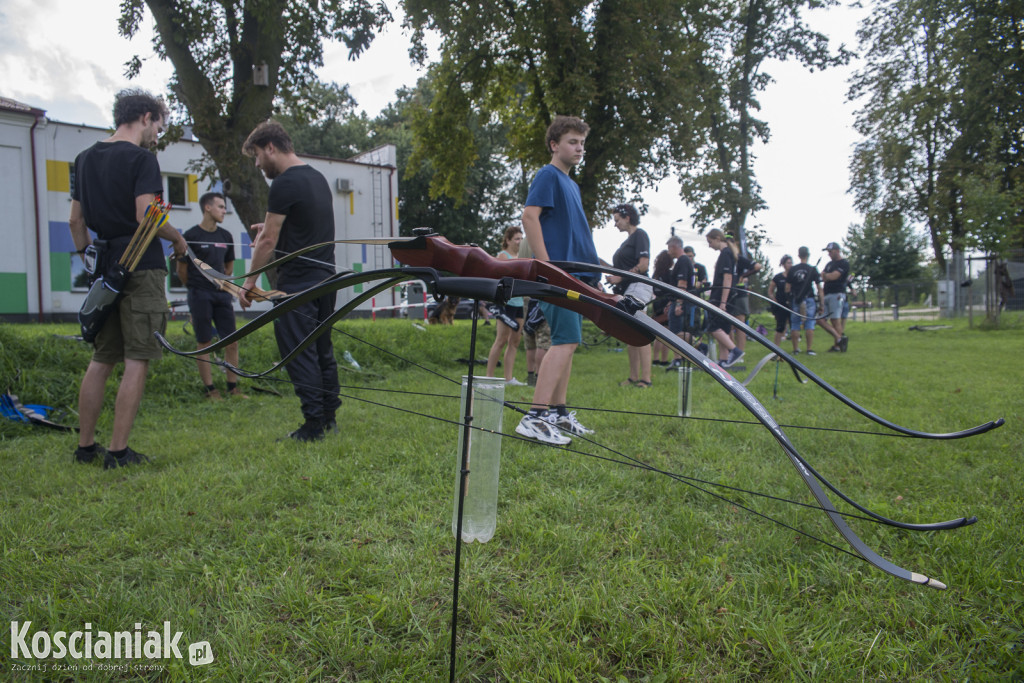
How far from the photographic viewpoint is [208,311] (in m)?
5.49

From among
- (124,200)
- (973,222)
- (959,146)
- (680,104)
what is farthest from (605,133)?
(959,146)

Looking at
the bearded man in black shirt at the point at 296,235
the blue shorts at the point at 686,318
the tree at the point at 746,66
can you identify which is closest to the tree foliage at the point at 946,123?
the tree at the point at 746,66

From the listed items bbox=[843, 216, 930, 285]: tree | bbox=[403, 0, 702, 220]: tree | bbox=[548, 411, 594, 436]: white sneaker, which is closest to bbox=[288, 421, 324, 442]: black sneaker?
bbox=[548, 411, 594, 436]: white sneaker

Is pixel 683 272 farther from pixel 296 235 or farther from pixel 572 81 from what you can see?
pixel 572 81

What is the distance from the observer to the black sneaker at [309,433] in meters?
3.80

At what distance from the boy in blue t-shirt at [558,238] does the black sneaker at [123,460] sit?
2.13m

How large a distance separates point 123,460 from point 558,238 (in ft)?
9.03

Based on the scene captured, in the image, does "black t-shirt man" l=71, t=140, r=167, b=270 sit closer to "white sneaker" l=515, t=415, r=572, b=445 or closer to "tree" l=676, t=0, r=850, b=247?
"white sneaker" l=515, t=415, r=572, b=445

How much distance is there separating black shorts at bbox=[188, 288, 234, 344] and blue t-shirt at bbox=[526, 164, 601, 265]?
337 cm

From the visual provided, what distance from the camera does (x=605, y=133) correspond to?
41.8ft

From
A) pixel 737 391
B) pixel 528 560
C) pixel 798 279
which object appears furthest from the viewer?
pixel 798 279

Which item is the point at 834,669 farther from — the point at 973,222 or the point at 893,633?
the point at 973,222

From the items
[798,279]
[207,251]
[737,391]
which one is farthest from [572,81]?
[737,391]

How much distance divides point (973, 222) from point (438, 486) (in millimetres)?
17486
